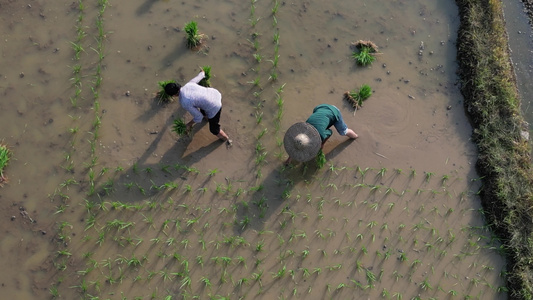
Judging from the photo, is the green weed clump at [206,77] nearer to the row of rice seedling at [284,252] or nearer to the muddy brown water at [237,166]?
the muddy brown water at [237,166]

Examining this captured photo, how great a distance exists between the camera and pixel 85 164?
545 centimetres

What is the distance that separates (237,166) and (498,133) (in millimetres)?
3356

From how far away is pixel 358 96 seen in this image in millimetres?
5941

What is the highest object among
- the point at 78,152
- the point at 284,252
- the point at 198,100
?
the point at 198,100

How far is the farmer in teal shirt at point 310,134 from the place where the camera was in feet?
15.6

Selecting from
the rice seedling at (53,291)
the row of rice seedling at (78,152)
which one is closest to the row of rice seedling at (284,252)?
the row of rice seedling at (78,152)

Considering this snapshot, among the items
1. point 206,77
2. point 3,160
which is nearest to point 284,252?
point 206,77

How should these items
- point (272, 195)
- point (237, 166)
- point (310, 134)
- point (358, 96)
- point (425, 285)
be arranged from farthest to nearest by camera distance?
point (358, 96), point (237, 166), point (272, 195), point (425, 285), point (310, 134)

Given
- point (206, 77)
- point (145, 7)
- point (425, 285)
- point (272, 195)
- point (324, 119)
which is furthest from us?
point (145, 7)

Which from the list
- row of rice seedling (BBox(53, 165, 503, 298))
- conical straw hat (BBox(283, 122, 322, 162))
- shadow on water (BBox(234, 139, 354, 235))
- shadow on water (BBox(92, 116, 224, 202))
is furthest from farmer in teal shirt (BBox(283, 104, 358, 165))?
shadow on water (BBox(92, 116, 224, 202))

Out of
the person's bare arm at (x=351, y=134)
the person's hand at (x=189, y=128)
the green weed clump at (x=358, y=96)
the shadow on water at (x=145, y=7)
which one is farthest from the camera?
the shadow on water at (x=145, y=7)

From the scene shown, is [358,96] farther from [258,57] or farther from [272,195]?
[272,195]

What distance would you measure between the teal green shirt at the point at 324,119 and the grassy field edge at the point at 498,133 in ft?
6.91

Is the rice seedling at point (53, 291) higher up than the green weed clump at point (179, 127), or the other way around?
the green weed clump at point (179, 127)
